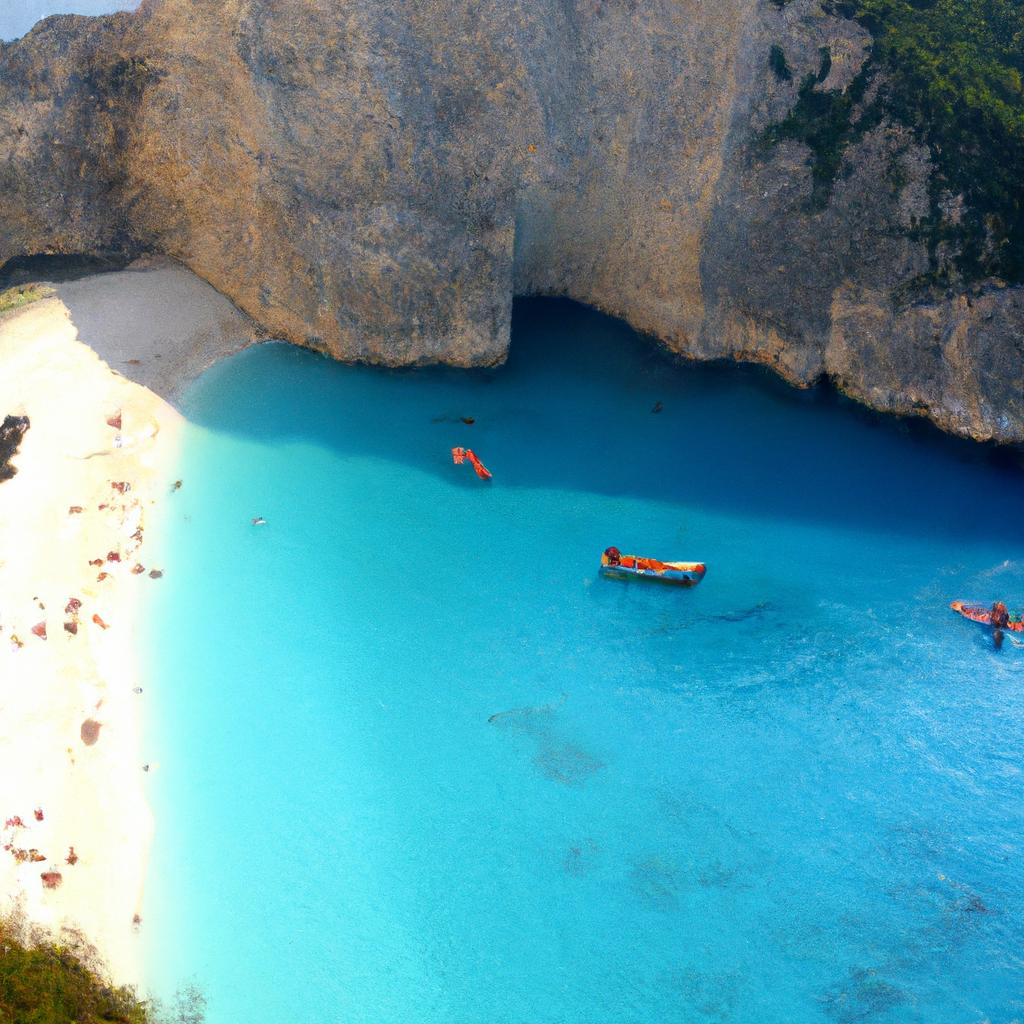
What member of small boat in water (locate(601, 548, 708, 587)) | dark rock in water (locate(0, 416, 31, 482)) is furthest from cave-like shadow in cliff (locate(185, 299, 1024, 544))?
dark rock in water (locate(0, 416, 31, 482))

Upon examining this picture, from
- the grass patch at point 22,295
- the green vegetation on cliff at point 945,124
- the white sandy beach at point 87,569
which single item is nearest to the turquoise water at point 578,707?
the white sandy beach at point 87,569

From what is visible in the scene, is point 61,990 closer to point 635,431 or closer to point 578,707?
point 578,707

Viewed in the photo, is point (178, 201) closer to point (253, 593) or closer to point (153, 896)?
point (253, 593)

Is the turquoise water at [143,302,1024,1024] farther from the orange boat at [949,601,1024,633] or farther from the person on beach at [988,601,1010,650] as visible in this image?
the orange boat at [949,601,1024,633]

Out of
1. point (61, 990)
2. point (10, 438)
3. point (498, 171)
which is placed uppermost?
point (498, 171)

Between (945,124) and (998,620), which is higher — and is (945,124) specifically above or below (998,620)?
above

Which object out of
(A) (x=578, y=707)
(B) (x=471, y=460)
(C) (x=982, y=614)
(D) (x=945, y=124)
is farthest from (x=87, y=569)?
(D) (x=945, y=124)
